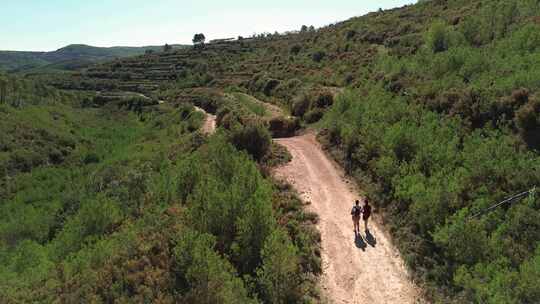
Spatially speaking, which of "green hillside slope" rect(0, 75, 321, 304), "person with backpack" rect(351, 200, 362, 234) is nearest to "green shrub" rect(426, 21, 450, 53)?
"green hillside slope" rect(0, 75, 321, 304)

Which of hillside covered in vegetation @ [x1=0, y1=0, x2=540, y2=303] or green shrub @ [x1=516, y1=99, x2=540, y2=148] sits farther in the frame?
green shrub @ [x1=516, y1=99, x2=540, y2=148]

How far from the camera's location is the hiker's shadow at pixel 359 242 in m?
15.3

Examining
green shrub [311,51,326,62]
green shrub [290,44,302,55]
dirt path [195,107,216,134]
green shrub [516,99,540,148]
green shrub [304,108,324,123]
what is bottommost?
dirt path [195,107,216,134]

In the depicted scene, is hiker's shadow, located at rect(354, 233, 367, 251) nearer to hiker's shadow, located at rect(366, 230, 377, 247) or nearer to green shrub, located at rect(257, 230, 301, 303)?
hiker's shadow, located at rect(366, 230, 377, 247)

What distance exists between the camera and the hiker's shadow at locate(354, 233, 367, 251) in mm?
15305

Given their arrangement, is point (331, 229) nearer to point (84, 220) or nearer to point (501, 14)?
point (84, 220)

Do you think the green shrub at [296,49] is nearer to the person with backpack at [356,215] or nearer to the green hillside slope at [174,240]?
the green hillside slope at [174,240]

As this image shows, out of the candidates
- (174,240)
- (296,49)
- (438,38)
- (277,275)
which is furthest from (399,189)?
(296,49)

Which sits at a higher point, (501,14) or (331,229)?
(501,14)

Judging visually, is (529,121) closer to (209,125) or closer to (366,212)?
(366,212)

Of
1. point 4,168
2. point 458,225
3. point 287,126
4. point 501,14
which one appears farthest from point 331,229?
point 4,168

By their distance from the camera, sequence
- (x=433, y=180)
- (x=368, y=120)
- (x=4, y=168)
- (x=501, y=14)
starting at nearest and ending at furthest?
(x=433, y=180), (x=368, y=120), (x=501, y=14), (x=4, y=168)

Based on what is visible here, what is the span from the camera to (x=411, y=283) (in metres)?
13.2

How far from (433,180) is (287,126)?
18569 mm
